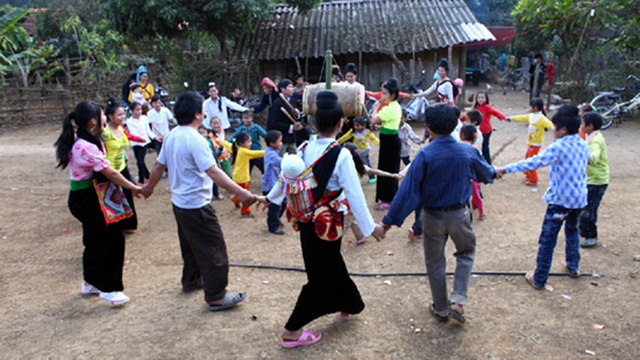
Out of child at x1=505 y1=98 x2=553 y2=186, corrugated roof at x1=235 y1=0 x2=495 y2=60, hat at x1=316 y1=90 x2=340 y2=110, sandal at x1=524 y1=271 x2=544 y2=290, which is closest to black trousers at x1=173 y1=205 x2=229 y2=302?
hat at x1=316 y1=90 x2=340 y2=110

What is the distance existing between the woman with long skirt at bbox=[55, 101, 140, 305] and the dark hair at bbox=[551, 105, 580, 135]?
3.74 metres

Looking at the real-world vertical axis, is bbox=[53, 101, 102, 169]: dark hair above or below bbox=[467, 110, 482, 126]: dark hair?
above

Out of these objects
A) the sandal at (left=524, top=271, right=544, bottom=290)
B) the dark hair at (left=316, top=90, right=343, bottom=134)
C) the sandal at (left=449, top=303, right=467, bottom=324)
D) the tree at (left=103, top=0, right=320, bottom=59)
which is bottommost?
the sandal at (left=524, top=271, right=544, bottom=290)

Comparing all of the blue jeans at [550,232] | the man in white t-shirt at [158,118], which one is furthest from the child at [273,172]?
the man in white t-shirt at [158,118]

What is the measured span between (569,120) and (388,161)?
276 centimetres

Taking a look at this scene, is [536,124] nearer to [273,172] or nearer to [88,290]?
[273,172]

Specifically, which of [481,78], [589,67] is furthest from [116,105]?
[481,78]

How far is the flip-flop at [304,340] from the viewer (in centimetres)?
349

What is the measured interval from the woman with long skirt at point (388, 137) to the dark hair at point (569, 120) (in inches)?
93.0

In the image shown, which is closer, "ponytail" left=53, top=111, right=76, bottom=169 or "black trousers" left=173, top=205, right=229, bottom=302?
"black trousers" left=173, top=205, right=229, bottom=302

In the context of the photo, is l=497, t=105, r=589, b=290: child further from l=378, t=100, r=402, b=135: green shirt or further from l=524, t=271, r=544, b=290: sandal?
l=378, t=100, r=402, b=135: green shirt

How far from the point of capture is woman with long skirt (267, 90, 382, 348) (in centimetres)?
329

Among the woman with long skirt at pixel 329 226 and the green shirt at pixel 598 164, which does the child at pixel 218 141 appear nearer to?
the woman with long skirt at pixel 329 226

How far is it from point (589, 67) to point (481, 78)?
10.5 meters
